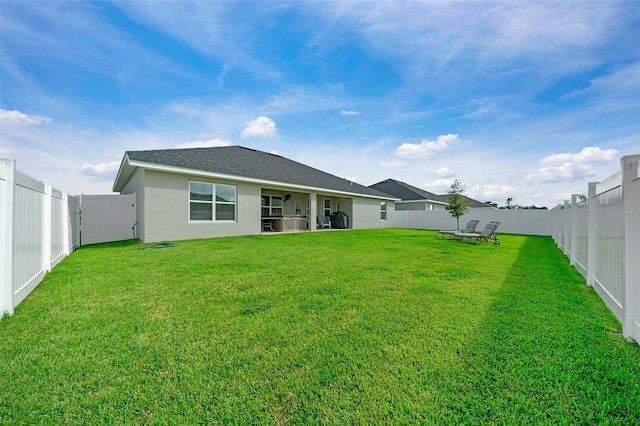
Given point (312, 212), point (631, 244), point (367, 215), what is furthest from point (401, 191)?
point (631, 244)

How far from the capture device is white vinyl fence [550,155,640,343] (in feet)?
9.71

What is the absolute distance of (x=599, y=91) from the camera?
34.7 ft

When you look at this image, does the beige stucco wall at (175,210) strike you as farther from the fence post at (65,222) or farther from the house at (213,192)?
the fence post at (65,222)

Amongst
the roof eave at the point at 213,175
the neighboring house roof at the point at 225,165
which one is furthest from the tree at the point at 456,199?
the roof eave at the point at 213,175

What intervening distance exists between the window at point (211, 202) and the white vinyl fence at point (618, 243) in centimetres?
1272

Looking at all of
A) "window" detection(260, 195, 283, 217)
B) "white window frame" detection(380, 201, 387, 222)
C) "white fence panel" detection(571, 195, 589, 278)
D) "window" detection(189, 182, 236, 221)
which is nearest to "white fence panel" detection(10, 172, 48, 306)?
"window" detection(189, 182, 236, 221)

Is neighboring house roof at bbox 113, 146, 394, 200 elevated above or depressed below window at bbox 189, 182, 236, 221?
above

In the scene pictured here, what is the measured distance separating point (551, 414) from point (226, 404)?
2341 millimetres

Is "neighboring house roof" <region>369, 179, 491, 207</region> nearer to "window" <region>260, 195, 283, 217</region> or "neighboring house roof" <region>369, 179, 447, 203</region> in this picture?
"neighboring house roof" <region>369, 179, 447, 203</region>

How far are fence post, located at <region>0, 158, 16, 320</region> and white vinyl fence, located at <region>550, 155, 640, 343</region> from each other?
7582mm

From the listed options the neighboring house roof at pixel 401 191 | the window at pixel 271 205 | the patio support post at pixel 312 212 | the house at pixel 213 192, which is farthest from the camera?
the neighboring house roof at pixel 401 191

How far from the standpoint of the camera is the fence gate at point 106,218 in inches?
430

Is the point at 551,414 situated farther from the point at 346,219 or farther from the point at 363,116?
the point at 346,219

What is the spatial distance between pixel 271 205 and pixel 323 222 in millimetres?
4481
